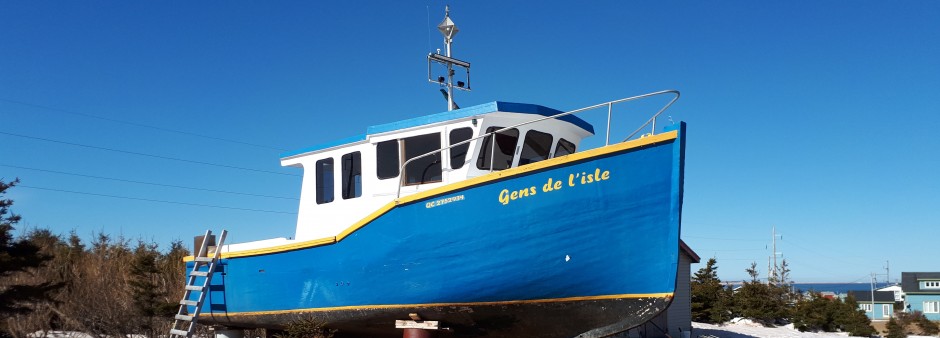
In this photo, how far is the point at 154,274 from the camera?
57.5ft

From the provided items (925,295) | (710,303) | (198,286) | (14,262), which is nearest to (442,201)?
(198,286)

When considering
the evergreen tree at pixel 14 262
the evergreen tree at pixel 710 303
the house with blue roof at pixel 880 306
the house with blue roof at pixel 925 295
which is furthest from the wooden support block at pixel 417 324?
the house with blue roof at pixel 925 295

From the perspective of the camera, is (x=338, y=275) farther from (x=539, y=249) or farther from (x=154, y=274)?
(x=154, y=274)

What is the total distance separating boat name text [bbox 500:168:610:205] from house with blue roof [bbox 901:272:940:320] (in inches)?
2150

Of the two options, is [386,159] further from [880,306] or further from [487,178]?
[880,306]

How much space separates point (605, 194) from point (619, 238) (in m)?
0.52

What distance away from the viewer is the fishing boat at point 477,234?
740 centimetres

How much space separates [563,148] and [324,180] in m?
3.70

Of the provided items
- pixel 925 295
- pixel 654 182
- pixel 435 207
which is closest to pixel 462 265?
pixel 435 207

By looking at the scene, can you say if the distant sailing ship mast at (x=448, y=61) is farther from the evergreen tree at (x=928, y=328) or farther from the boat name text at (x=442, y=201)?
the evergreen tree at (x=928, y=328)

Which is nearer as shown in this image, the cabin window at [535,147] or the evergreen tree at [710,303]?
the cabin window at [535,147]

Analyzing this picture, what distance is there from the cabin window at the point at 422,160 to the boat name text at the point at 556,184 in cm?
136

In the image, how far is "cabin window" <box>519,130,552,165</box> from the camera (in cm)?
895

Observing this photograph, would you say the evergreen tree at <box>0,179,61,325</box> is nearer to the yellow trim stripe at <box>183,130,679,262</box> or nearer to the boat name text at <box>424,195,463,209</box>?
the yellow trim stripe at <box>183,130,679,262</box>
